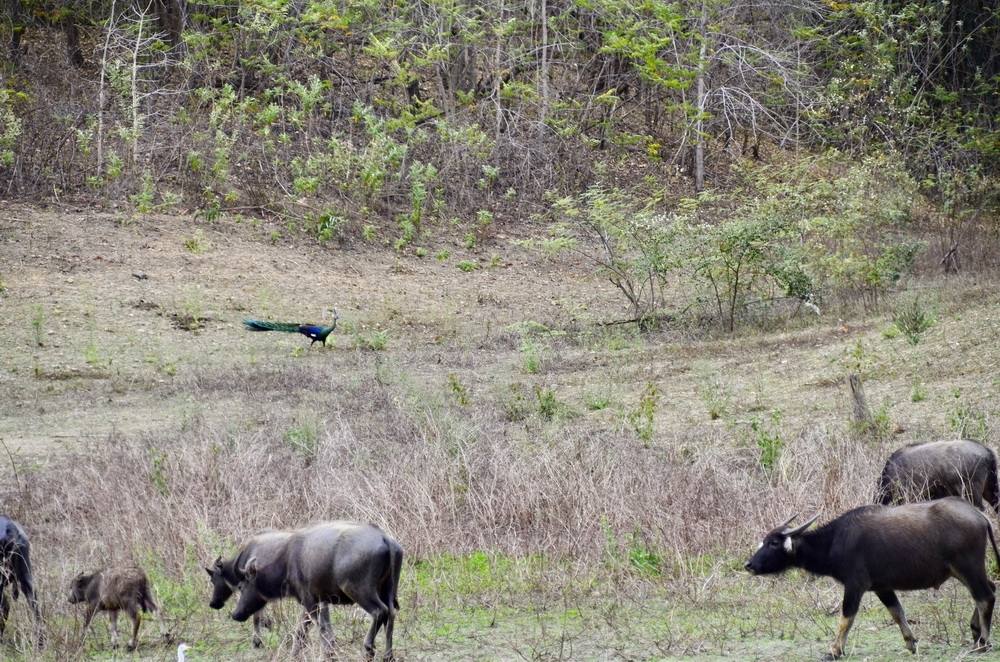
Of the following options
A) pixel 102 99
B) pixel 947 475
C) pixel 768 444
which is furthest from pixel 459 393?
pixel 102 99

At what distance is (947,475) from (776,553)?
8.82ft

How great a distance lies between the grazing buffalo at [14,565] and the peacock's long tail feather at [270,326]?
1107 centimetres

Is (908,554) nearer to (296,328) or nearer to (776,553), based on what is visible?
(776,553)

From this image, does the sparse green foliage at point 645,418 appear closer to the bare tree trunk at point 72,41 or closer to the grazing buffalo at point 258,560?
the grazing buffalo at point 258,560

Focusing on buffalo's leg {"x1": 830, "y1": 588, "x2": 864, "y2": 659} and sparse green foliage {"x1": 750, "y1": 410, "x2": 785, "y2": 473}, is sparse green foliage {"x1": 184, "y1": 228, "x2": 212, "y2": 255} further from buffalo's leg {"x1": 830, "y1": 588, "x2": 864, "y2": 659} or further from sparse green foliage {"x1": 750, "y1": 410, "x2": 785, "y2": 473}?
buffalo's leg {"x1": 830, "y1": 588, "x2": 864, "y2": 659}

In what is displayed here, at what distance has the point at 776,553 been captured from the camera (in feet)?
21.9

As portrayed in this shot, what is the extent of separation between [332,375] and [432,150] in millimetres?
12352

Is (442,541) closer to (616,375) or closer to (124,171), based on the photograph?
(616,375)

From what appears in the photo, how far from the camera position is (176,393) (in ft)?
51.1

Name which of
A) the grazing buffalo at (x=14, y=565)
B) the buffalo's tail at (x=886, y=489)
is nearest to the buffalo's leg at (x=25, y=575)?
the grazing buffalo at (x=14, y=565)

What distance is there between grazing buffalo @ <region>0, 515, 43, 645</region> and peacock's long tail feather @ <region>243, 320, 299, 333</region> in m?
11.1

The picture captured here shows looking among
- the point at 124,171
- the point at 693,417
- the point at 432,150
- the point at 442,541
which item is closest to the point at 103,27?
the point at 124,171

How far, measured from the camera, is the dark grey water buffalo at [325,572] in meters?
6.25

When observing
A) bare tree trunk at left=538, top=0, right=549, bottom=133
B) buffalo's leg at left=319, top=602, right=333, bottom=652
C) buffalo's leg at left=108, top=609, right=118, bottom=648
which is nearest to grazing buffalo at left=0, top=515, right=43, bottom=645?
buffalo's leg at left=108, top=609, right=118, bottom=648
